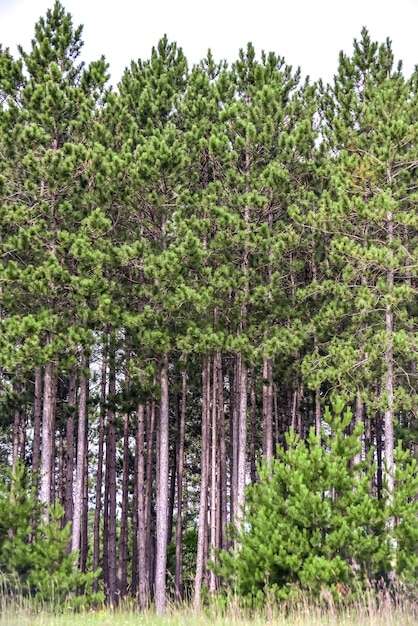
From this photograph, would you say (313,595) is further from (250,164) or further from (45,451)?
(250,164)

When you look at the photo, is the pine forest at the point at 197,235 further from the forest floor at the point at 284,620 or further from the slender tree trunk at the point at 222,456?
the forest floor at the point at 284,620

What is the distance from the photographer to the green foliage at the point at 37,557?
40.3 ft

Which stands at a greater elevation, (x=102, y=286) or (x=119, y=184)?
(x=119, y=184)

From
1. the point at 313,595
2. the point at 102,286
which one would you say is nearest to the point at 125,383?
the point at 102,286

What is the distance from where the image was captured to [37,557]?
12672mm

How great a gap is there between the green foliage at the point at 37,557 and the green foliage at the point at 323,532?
127 inches

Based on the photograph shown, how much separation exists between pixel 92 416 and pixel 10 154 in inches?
462

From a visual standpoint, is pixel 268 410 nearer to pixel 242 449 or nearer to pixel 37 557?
pixel 242 449

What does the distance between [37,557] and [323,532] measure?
5.19m

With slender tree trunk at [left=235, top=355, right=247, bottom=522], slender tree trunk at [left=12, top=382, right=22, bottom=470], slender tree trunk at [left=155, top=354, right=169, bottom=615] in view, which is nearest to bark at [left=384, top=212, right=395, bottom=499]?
slender tree trunk at [left=235, top=355, right=247, bottom=522]

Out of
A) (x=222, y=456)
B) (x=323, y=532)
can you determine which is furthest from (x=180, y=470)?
(x=323, y=532)

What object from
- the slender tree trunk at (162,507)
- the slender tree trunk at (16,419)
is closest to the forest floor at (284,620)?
the slender tree trunk at (162,507)

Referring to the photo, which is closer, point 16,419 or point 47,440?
point 47,440

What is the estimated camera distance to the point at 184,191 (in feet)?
60.3
